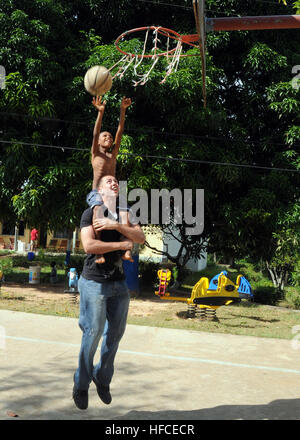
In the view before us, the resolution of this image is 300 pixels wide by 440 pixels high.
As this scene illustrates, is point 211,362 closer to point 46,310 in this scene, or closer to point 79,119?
point 46,310

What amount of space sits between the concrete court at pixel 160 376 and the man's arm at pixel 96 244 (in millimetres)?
1598

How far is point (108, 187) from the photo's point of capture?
414cm

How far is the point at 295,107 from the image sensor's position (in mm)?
14133

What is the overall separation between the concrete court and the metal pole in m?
3.94

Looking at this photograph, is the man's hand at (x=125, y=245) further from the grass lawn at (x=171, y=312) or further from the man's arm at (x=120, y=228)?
the grass lawn at (x=171, y=312)

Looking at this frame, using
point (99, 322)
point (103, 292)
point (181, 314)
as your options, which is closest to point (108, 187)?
point (103, 292)

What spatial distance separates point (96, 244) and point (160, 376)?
263cm

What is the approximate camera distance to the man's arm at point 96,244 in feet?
12.7

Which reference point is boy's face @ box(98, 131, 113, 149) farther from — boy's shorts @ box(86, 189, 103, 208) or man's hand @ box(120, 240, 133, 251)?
man's hand @ box(120, 240, 133, 251)

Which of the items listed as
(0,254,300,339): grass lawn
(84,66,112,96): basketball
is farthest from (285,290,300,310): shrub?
(84,66,112,96): basketball

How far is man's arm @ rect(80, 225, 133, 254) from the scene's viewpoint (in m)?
3.86

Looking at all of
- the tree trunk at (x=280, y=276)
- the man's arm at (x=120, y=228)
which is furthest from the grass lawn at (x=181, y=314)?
the man's arm at (x=120, y=228)

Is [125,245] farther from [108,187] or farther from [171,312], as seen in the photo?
[171,312]
